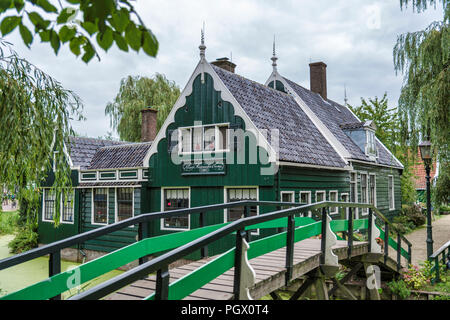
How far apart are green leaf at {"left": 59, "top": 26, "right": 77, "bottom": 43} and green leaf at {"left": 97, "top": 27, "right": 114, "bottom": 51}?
188mm

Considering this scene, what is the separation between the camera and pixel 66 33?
257 cm

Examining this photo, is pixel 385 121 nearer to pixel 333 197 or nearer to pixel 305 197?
pixel 333 197

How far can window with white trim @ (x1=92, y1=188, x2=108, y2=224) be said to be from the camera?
16.9 m

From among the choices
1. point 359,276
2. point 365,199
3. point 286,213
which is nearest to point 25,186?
point 286,213

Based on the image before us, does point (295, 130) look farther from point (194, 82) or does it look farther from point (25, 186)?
point (25, 186)

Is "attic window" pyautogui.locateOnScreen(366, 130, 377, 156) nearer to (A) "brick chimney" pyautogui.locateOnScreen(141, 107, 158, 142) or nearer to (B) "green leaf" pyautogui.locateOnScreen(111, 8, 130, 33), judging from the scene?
(A) "brick chimney" pyautogui.locateOnScreen(141, 107, 158, 142)

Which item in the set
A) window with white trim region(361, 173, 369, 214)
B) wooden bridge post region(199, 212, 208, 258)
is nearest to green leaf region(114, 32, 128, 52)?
wooden bridge post region(199, 212, 208, 258)

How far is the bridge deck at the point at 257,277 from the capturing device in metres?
4.51

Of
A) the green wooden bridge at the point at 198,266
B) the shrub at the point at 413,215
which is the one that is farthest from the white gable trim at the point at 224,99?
the shrub at the point at 413,215

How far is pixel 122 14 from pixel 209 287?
10.9 feet

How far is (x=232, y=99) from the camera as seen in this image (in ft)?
44.4

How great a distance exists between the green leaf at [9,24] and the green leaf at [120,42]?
62 centimetres

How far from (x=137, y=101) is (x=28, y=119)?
79.6ft

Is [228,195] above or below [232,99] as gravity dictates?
below
